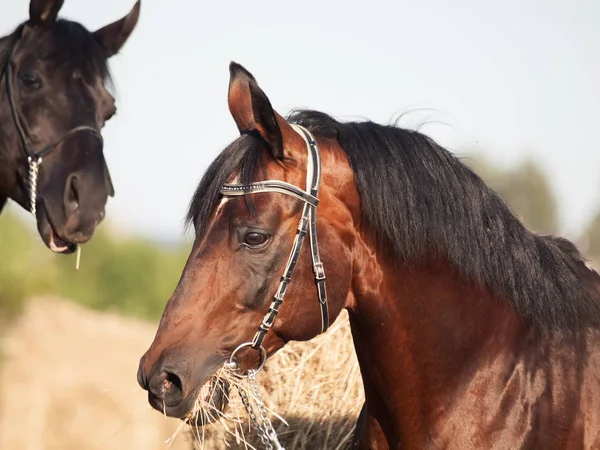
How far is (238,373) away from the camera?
3.48 meters

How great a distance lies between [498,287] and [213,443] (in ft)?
10.5

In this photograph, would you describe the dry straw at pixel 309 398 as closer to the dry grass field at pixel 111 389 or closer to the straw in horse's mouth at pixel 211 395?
the dry grass field at pixel 111 389

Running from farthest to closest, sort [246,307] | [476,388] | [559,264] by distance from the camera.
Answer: [559,264]
[476,388]
[246,307]

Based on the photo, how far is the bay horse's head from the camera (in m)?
3.34

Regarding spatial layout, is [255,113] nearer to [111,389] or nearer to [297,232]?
[297,232]

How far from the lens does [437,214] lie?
11.9 feet

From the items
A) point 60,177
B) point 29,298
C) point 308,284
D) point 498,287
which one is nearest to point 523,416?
point 498,287

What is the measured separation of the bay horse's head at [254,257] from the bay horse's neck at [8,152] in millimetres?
1149

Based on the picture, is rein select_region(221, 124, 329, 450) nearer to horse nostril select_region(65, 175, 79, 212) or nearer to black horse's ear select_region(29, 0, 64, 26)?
horse nostril select_region(65, 175, 79, 212)

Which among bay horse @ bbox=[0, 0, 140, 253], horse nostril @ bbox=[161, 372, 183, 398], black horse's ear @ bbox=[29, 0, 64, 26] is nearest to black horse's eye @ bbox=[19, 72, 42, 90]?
bay horse @ bbox=[0, 0, 140, 253]

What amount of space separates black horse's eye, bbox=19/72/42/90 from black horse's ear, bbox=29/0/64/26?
341mm

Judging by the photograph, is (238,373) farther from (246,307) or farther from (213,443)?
(213,443)

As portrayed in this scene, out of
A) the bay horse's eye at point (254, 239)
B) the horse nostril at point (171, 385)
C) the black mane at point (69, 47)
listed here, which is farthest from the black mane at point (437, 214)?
the black mane at point (69, 47)

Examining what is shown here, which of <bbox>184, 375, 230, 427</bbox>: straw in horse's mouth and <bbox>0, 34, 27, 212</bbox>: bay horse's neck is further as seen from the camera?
<bbox>0, 34, 27, 212</bbox>: bay horse's neck
